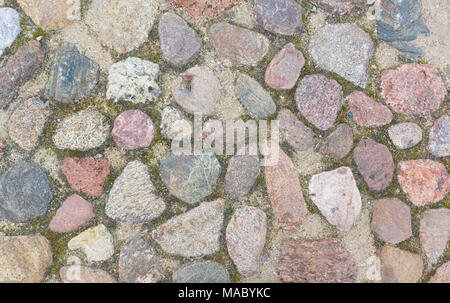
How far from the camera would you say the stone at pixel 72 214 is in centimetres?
148

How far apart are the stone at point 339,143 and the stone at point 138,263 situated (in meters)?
0.78

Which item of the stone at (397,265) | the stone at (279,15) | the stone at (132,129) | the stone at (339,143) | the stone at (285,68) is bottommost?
the stone at (397,265)

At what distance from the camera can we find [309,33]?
156cm

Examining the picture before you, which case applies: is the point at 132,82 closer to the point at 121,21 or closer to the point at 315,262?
the point at 121,21

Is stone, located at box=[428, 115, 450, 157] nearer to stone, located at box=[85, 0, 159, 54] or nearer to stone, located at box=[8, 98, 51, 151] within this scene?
stone, located at box=[85, 0, 159, 54]

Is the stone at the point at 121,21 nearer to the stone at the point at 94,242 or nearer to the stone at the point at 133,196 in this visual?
the stone at the point at 133,196

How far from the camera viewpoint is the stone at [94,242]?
4.87 ft

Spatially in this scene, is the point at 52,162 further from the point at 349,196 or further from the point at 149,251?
the point at 349,196

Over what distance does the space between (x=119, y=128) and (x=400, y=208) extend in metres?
1.13

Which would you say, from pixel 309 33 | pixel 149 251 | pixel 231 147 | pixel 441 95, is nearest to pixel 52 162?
pixel 149 251

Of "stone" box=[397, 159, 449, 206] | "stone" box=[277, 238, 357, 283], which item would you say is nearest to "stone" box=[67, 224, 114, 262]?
"stone" box=[277, 238, 357, 283]

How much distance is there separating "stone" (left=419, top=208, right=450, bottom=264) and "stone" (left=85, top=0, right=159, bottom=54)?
1320 millimetres

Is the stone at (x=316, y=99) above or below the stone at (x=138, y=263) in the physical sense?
above

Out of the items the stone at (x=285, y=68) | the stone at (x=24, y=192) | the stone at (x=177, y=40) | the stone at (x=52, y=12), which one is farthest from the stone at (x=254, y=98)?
the stone at (x=24, y=192)
